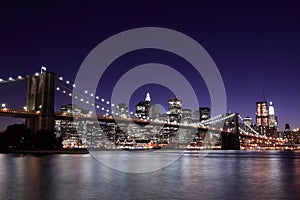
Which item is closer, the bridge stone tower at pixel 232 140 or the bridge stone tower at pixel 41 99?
the bridge stone tower at pixel 41 99

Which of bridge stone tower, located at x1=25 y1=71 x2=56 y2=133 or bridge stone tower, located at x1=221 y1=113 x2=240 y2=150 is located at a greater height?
bridge stone tower, located at x1=25 y1=71 x2=56 y2=133

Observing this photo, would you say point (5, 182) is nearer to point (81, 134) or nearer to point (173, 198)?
point (173, 198)

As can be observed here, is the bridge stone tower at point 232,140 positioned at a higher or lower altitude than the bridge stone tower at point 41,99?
lower

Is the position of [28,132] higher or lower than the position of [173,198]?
higher

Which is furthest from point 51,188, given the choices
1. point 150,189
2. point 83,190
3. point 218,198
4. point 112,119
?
point 112,119

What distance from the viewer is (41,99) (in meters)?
53.9

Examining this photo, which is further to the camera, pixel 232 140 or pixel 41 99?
pixel 232 140

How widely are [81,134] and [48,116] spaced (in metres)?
49.3

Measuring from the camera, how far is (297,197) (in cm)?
1276

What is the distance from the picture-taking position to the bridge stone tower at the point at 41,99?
5225 cm

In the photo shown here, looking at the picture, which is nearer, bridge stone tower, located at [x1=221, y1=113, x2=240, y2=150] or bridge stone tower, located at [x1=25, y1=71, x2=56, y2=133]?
Result: bridge stone tower, located at [x1=25, y1=71, x2=56, y2=133]

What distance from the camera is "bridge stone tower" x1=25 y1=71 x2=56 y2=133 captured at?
52250 mm

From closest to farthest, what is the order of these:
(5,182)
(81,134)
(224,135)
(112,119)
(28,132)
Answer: (5,182), (28,132), (112,119), (224,135), (81,134)

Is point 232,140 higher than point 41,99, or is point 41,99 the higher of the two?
point 41,99
